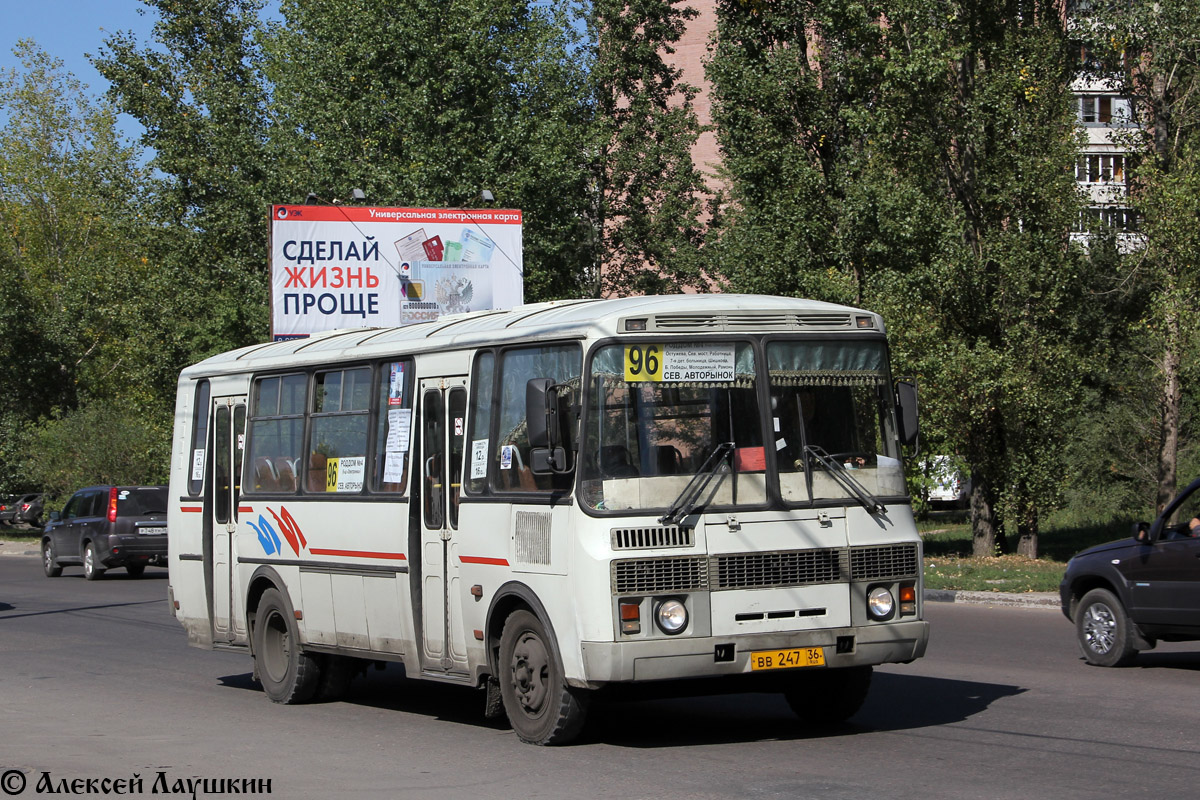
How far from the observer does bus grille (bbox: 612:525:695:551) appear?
8867mm

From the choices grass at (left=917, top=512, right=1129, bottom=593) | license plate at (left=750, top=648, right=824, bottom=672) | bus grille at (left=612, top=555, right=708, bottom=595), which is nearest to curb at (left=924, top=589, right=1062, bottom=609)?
grass at (left=917, top=512, right=1129, bottom=593)

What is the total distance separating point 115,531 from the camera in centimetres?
2948

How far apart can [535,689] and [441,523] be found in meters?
1.69

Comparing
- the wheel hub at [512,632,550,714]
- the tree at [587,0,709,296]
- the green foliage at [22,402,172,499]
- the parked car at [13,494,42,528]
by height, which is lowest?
the wheel hub at [512,632,550,714]

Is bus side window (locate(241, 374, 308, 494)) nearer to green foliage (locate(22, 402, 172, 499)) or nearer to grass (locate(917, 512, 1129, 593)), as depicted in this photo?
grass (locate(917, 512, 1129, 593))

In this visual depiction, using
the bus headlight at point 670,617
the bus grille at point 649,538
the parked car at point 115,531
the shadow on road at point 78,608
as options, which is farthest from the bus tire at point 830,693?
the parked car at point 115,531

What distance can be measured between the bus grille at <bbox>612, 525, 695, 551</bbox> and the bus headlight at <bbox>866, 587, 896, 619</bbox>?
1291mm

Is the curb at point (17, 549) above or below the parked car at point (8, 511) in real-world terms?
below

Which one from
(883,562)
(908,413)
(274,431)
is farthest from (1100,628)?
(274,431)

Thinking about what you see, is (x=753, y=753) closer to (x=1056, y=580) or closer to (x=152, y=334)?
(x=1056, y=580)

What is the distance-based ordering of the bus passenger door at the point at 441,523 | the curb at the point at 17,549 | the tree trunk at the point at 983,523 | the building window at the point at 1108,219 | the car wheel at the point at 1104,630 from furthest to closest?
the curb at the point at 17,549, the building window at the point at 1108,219, the tree trunk at the point at 983,523, the car wheel at the point at 1104,630, the bus passenger door at the point at 441,523

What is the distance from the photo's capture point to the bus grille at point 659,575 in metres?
8.81

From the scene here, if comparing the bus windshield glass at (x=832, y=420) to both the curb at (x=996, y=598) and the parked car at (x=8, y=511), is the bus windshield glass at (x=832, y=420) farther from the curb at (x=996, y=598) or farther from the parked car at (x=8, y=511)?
the parked car at (x=8, y=511)

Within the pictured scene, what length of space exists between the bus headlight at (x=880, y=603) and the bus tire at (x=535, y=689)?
188cm
